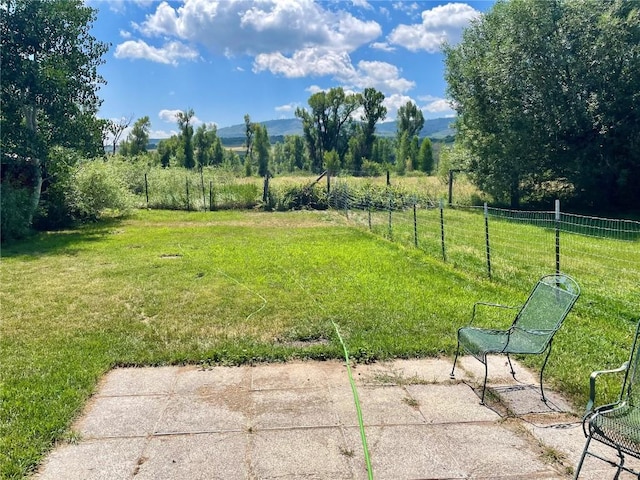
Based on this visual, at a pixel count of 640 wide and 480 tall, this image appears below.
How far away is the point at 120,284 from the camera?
239 inches

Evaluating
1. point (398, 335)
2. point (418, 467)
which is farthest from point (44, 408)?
point (398, 335)

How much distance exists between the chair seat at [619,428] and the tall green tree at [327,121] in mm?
43789

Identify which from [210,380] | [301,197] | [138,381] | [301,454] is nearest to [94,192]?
[301,197]

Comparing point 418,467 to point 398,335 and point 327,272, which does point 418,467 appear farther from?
point 327,272

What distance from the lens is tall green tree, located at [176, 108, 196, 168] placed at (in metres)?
37.9

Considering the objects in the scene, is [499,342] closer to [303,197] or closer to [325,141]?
[303,197]

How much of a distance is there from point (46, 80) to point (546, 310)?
11.4 meters

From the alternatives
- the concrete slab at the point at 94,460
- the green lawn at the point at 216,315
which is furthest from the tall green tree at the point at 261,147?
the concrete slab at the point at 94,460

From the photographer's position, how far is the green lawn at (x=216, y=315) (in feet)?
10.7

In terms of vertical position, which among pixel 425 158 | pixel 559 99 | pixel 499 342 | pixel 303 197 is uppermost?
pixel 559 99

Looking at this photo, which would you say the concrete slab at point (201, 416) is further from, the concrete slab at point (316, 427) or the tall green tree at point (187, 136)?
the tall green tree at point (187, 136)

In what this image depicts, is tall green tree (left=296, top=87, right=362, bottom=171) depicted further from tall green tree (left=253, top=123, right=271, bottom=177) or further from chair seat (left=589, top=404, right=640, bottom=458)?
chair seat (left=589, top=404, right=640, bottom=458)

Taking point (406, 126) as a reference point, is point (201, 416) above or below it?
below

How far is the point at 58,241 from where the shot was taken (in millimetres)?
9797
